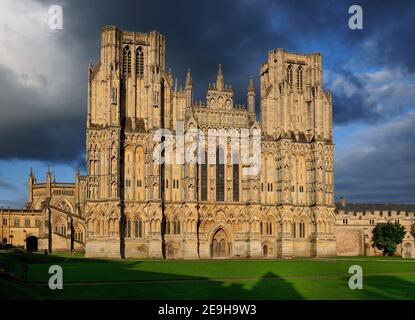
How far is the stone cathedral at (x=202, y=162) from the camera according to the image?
8131 centimetres

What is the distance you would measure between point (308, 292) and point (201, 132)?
5604cm

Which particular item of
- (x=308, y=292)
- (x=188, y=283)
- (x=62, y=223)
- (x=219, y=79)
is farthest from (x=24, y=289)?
(x=62, y=223)

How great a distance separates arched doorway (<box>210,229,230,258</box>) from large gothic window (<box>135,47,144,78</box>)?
26.1 metres

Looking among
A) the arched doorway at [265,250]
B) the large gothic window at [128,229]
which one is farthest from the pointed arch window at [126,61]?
the arched doorway at [265,250]

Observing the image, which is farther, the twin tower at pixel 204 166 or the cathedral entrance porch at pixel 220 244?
the cathedral entrance porch at pixel 220 244

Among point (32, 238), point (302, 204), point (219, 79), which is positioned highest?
A: point (219, 79)

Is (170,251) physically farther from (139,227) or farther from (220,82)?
(220,82)

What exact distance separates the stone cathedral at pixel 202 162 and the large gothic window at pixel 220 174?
15cm

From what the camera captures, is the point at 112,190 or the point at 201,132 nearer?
the point at 112,190

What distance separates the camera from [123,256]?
263 ft

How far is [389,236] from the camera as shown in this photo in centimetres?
9806

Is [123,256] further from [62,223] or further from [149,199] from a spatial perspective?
[62,223]

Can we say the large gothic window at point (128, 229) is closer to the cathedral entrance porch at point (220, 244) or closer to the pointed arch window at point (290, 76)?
the cathedral entrance porch at point (220, 244)

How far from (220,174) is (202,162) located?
3334 mm
